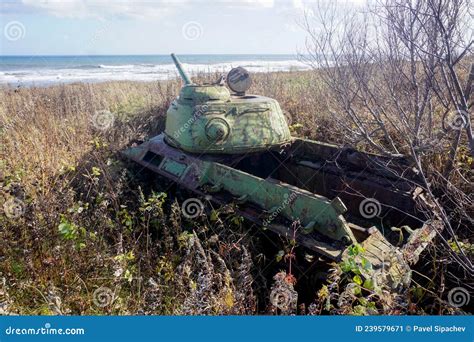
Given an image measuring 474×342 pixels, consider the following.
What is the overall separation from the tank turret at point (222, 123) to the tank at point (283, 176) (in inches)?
0.5

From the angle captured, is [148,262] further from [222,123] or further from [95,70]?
[95,70]

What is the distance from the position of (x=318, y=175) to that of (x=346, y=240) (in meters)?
2.01

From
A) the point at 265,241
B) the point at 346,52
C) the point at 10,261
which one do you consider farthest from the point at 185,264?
the point at 346,52

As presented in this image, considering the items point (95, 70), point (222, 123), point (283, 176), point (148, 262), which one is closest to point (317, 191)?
point (283, 176)

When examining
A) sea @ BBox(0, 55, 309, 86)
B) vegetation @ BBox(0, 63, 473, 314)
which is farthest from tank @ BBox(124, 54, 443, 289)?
sea @ BBox(0, 55, 309, 86)

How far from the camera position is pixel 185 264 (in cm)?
308

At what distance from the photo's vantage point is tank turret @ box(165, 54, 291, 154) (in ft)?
16.5

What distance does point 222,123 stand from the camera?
4.96 metres

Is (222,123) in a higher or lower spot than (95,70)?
lower

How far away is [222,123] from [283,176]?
1.41 metres

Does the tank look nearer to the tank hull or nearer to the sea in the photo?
the tank hull

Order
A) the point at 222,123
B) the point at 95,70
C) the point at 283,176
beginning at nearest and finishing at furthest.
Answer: the point at 222,123 < the point at 283,176 < the point at 95,70

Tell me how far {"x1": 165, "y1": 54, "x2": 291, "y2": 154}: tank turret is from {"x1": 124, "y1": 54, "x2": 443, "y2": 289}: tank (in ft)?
0.04

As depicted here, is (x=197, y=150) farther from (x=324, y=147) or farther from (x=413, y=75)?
(x=413, y=75)
